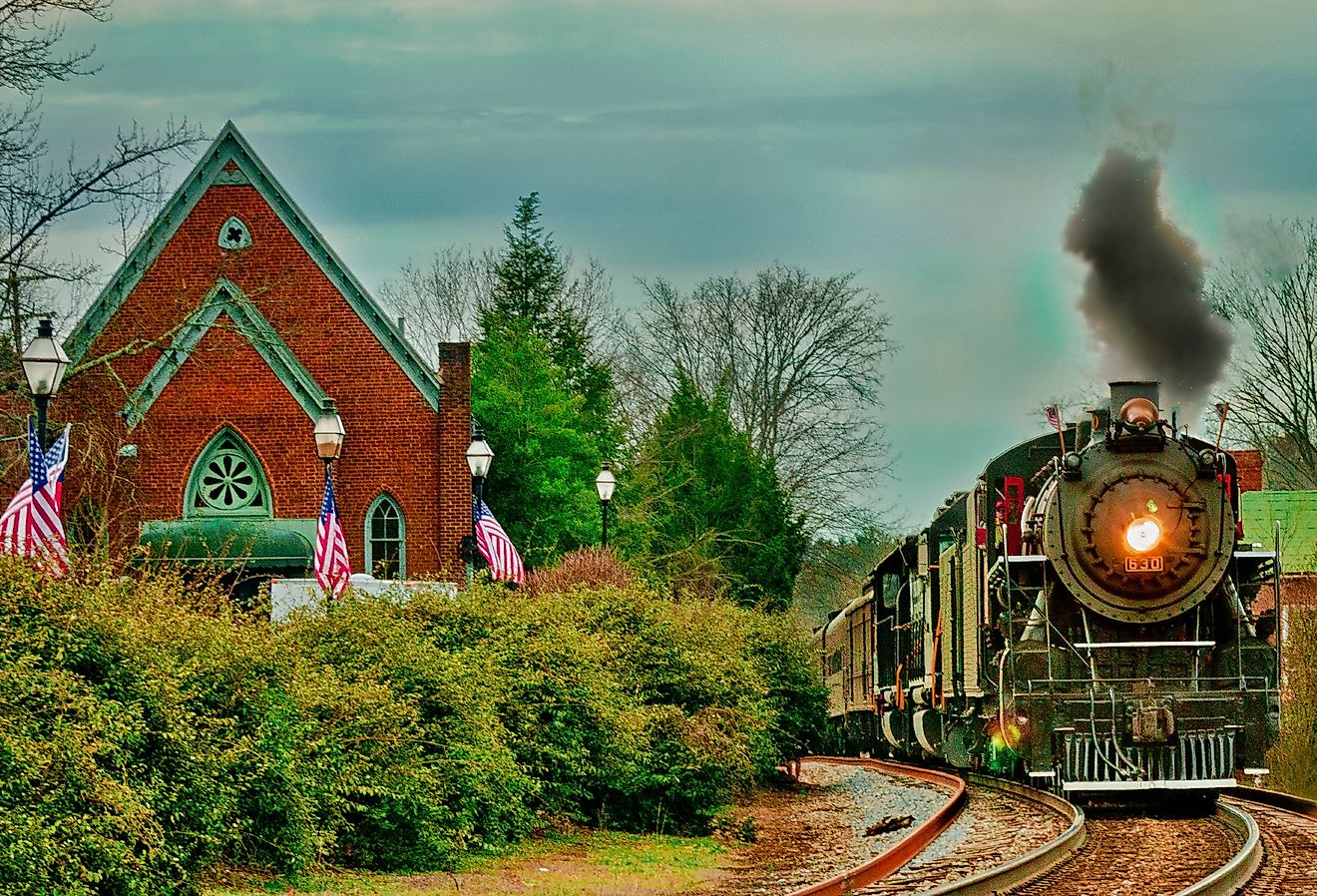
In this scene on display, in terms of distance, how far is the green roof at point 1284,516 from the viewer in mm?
42969

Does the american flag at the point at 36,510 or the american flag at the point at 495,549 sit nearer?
the american flag at the point at 36,510

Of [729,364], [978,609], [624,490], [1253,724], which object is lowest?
[1253,724]

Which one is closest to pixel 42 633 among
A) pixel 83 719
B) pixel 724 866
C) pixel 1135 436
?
pixel 83 719

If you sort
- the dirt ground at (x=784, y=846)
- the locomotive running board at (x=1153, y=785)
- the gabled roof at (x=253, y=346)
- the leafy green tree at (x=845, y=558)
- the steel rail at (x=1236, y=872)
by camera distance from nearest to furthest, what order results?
the steel rail at (x=1236, y=872), the dirt ground at (x=784, y=846), the locomotive running board at (x=1153, y=785), the gabled roof at (x=253, y=346), the leafy green tree at (x=845, y=558)

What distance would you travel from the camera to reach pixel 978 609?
1839 cm

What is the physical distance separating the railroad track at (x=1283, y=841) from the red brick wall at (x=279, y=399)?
19.5m

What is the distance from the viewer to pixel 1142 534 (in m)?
16.8

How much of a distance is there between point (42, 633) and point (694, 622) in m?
11.8

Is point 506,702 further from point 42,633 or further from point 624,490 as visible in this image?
point 624,490

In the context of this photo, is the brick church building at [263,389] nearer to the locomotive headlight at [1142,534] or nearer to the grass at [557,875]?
the grass at [557,875]

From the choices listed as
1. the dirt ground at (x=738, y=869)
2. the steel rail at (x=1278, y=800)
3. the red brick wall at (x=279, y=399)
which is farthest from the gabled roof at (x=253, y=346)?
the steel rail at (x=1278, y=800)

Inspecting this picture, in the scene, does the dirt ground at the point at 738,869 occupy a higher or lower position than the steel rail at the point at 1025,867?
lower

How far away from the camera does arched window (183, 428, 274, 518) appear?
36.5m

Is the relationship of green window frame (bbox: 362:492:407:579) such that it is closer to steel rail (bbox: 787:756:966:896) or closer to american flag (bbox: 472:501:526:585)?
american flag (bbox: 472:501:526:585)
